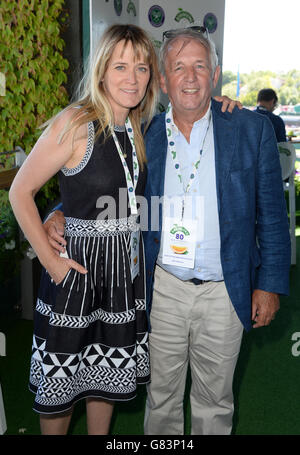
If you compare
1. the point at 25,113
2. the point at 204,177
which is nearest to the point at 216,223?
the point at 204,177

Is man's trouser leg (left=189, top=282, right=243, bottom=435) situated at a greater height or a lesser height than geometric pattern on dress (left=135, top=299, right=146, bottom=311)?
lesser

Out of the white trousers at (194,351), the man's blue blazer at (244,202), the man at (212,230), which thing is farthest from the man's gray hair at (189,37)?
the white trousers at (194,351)

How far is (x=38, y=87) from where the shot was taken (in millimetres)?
3463

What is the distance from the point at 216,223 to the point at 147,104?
555 millimetres

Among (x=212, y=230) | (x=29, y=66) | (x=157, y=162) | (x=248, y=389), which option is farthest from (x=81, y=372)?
(x=29, y=66)

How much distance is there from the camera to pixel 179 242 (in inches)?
70.0

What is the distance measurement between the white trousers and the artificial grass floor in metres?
0.58

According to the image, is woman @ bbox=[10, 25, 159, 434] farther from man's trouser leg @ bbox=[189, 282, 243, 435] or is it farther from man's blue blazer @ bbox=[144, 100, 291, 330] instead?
man's trouser leg @ bbox=[189, 282, 243, 435]

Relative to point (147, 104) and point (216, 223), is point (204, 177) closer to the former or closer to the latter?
point (216, 223)

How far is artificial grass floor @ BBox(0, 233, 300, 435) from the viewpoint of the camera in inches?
100

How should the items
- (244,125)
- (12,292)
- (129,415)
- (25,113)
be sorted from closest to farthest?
(244,125) < (129,415) < (25,113) < (12,292)

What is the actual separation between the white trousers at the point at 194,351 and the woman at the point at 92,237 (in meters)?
0.15

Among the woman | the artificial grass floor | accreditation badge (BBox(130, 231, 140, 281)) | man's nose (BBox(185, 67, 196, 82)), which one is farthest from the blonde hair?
the artificial grass floor

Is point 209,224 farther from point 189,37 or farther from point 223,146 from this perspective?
point 189,37
